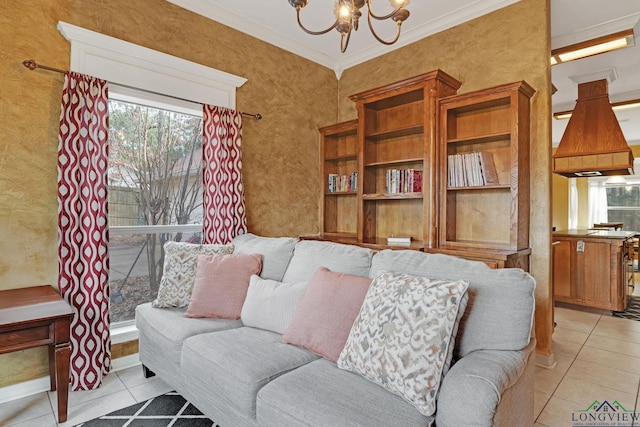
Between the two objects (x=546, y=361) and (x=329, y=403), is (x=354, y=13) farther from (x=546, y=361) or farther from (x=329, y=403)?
(x=546, y=361)

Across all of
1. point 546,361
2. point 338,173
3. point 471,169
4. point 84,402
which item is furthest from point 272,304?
point 338,173

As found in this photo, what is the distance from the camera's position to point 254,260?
2469 millimetres

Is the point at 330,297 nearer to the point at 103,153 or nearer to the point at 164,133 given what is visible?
the point at 103,153

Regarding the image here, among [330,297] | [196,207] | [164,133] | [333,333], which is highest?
[164,133]

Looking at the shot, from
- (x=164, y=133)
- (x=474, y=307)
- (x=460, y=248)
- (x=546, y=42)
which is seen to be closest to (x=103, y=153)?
(x=164, y=133)

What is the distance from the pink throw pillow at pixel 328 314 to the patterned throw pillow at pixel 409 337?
11 cm

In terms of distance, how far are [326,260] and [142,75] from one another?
80.3 inches

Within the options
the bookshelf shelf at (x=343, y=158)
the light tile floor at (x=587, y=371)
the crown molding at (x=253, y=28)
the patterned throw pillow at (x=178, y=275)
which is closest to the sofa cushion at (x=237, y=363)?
the patterned throw pillow at (x=178, y=275)

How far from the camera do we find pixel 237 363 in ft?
5.41

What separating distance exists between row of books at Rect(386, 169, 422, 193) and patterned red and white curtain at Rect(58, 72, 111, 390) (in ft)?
7.77

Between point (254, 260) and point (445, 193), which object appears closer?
point (254, 260)

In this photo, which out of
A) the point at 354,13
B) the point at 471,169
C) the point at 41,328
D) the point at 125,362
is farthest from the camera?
the point at 471,169

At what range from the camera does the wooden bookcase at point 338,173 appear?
13.2 feet

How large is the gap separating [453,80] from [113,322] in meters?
3.47
